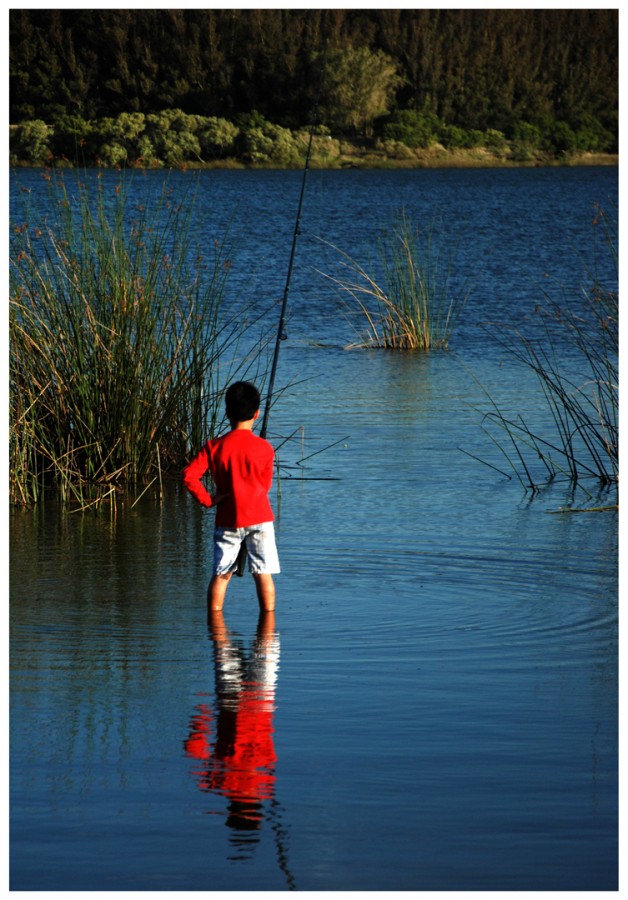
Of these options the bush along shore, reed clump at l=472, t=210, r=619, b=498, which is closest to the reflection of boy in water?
reed clump at l=472, t=210, r=619, b=498

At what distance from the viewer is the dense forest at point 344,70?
37438 millimetres

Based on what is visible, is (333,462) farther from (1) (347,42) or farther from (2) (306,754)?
(1) (347,42)

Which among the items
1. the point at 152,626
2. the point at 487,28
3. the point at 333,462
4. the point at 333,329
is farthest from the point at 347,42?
the point at 152,626

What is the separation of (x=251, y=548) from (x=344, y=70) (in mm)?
58082

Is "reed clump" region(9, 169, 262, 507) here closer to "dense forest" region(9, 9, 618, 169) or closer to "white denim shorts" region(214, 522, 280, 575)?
"white denim shorts" region(214, 522, 280, 575)

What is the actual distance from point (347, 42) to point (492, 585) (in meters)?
64.8

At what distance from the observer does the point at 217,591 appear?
6.09 meters

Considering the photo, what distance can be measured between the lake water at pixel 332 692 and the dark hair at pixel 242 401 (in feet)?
2.87

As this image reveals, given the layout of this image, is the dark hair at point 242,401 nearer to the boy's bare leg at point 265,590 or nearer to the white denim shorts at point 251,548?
the white denim shorts at point 251,548

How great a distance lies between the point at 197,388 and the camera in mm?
8930

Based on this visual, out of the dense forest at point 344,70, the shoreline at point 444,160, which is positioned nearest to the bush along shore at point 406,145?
the shoreline at point 444,160

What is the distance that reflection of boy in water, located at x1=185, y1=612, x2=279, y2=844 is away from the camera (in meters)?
4.13

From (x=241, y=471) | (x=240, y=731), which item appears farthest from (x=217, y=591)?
(x=240, y=731)

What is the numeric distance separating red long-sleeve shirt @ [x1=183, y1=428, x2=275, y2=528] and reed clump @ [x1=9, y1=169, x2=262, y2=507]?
251 cm
